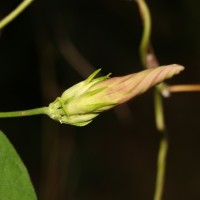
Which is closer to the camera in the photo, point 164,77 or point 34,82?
point 164,77

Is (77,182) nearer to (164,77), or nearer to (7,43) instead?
(7,43)

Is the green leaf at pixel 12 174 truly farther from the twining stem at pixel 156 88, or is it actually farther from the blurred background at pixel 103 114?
the blurred background at pixel 103 114

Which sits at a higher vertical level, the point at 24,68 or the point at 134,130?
the point at 24,68

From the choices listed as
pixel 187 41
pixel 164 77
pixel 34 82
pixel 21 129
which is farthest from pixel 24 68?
pixel 164 77

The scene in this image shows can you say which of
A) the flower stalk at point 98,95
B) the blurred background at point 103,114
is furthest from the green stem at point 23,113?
the blurred background at point 103,114

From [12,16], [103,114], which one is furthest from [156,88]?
[103,114]

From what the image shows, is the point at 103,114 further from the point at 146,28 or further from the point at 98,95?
the point at 98,95
